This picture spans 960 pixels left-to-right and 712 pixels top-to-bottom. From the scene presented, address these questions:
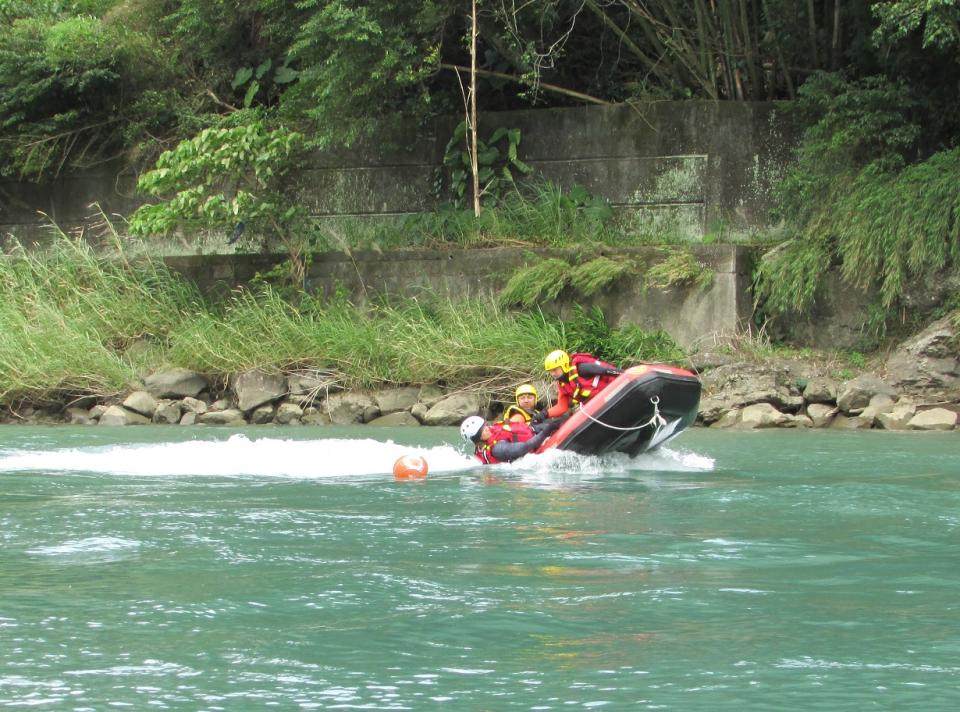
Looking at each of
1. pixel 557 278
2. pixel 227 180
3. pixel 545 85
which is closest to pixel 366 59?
pixel 545 85


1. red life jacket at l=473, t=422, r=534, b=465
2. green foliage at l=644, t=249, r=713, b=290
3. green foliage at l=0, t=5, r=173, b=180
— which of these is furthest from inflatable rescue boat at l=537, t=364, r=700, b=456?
green foliage at l=0, t=5, r=173, b=180

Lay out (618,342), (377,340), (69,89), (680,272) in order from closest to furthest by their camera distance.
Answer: (618,342), (680,272), (377,340), (69,89)

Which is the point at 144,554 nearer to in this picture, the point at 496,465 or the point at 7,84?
the point at 496,465

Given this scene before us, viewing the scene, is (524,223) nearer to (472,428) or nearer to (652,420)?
(472,428)

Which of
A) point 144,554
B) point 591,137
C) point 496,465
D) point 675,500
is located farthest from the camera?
point 591,137

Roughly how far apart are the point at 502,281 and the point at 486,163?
191 centimetres

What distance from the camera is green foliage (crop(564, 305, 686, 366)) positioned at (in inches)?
616

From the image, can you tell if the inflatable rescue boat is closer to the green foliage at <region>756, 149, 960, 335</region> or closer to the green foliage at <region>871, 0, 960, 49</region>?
the green foliage at <region>756, 149, 960, 335</region>

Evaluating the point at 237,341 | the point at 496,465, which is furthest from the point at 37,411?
the point at 496,465

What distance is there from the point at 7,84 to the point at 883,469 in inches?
565

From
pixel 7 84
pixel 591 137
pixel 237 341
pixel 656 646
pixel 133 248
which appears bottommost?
pixel 656 646

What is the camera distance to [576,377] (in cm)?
1127

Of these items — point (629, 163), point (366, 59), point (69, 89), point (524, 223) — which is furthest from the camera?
point (69, 89)

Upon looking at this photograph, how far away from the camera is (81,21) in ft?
65.9
